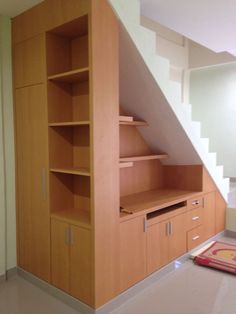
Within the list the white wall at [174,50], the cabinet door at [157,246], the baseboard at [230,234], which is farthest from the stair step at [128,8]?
the baseboard at [230,234]

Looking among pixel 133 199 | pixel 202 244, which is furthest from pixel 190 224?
pixel 133 199

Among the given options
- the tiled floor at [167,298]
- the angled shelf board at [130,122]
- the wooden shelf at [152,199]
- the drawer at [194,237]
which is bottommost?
the tiled floor at [167,298]

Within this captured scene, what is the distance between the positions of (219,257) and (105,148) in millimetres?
2034

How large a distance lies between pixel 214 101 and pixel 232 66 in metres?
0.78

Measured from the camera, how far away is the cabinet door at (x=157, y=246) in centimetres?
279

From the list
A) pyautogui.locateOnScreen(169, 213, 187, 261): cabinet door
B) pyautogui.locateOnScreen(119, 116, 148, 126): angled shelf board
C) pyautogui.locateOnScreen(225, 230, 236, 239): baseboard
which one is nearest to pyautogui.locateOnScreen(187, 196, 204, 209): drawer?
pyautogui.locateOnScreen(169, 213, 187, 261): cabinet door

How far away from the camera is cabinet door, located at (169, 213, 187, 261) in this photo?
3102mm

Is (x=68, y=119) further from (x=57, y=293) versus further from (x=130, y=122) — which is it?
(x=57, y=293)

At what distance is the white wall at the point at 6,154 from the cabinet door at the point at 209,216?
232 cm

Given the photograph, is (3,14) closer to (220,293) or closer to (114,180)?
(114,180)

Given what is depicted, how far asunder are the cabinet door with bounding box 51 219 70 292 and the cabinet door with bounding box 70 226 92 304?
0.21ft

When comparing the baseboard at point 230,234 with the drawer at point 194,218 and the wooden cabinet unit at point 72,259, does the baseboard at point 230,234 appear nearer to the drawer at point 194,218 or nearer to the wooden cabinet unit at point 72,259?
the drawer at point 194,218

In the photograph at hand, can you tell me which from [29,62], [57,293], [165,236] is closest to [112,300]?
[57,293]

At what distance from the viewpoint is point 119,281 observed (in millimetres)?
2463
